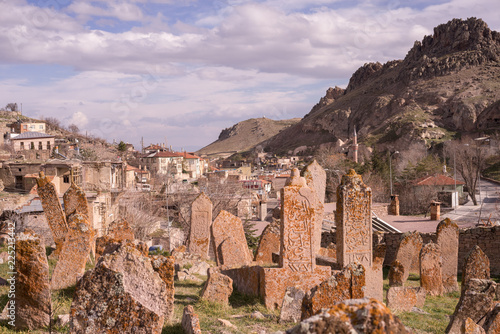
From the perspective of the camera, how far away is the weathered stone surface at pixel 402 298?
1065 centimetres

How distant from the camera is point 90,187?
114 ft

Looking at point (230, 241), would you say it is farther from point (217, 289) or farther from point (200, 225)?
point (217, 289)

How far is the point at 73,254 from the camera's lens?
9219 mm

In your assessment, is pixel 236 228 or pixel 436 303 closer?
pixel 436 303

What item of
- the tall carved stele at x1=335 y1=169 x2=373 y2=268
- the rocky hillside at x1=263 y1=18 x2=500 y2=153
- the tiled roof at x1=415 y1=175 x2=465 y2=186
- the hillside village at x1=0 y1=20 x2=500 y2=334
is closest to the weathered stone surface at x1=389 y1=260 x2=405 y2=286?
the hillside village at x1=0 y1=20 x2=500 y2=334

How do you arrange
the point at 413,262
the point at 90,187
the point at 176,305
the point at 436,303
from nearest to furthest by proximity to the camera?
1. the point at 176,305
2. the point at 436,303
3. the point at 413,262
4. the point at 90,187

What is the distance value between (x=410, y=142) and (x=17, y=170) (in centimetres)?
8316

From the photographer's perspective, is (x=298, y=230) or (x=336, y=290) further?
(x=298, y=230)

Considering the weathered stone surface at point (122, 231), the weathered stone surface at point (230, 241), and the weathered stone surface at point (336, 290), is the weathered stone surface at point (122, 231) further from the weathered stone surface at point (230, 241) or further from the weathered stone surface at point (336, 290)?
the weathered stone surface at point (336, 290)

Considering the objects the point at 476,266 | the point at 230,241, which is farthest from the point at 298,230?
the point at 476,266

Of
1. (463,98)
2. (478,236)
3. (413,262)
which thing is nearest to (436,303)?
(413,262)

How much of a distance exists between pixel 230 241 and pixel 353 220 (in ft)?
12.3

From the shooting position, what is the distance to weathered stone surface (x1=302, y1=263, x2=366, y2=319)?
6125mm

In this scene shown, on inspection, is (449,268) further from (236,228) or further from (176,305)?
(176,305)
